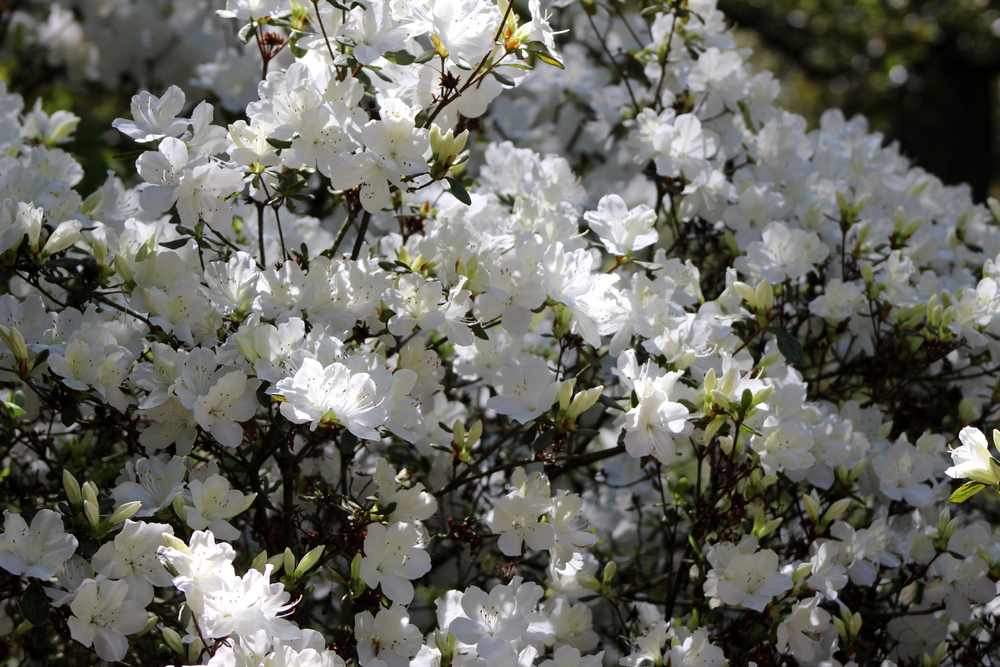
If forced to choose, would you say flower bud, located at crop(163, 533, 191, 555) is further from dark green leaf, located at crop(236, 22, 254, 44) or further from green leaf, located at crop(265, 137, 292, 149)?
dark green leaf, located at crop(236, 22, 254, 44)

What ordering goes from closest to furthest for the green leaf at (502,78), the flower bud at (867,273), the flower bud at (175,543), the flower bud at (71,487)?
the flower bud at (175,543), the flower bud at (71,487), the green leaf at (502,78), the flower bud at (867,273)

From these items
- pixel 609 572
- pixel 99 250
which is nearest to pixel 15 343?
pixel 99 250

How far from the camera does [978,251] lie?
246 cm

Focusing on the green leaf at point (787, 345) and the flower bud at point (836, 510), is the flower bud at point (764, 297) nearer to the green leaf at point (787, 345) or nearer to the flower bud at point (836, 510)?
the green leaf at point (787, 345)

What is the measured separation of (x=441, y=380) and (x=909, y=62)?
7262mm

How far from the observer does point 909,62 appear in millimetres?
7566

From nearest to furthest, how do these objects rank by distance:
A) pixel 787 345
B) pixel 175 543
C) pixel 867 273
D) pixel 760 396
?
pixel 175 543 → pixel 760 396 → pixel 787 345 → pixel 867 273

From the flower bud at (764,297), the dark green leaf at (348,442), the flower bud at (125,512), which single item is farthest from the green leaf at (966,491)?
the flower bud at (125,512)

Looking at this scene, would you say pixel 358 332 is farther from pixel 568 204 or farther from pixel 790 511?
pixel 790 511

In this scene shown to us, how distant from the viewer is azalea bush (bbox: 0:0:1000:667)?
4.79 ft

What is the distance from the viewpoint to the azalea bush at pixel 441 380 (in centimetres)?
146

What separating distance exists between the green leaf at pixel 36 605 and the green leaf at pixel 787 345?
4.70ft

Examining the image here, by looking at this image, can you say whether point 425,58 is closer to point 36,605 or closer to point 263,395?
point 263,395

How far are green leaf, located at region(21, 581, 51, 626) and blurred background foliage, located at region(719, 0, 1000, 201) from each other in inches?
270
